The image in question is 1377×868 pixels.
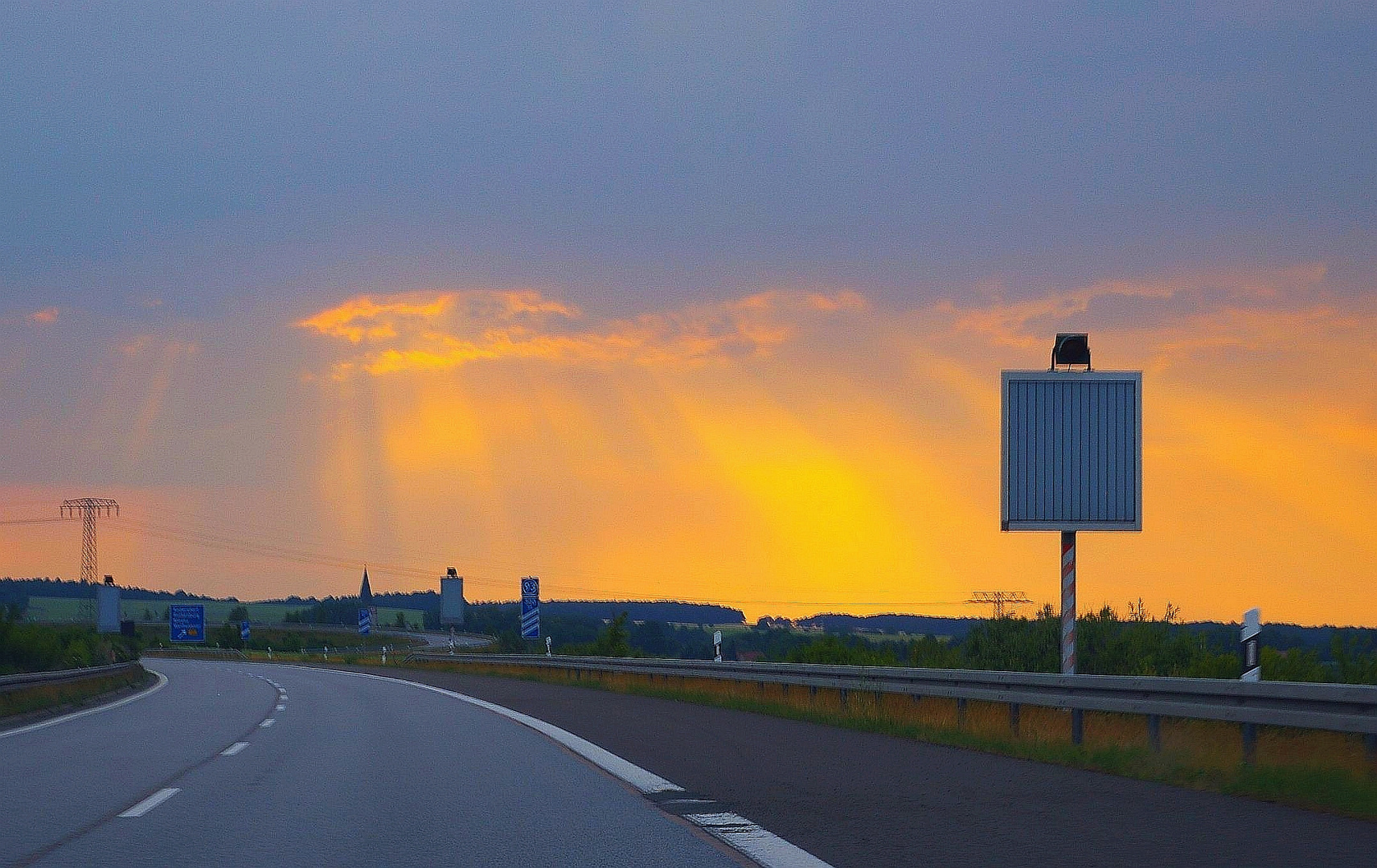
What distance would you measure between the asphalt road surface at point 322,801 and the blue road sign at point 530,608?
1402 inches

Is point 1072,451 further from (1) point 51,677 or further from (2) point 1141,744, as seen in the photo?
(1) point 51,677

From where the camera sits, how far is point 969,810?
9578 mm

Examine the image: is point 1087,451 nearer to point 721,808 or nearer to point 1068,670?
point 1068,670

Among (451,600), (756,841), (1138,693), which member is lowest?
(451,600)

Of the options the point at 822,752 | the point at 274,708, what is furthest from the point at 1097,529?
the point at 274,708

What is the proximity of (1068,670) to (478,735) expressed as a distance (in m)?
8.82

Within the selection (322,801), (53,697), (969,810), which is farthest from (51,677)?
(969,810)

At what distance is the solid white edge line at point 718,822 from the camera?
7.64 m

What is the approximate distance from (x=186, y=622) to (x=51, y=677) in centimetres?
8449

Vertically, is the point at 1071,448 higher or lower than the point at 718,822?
higher

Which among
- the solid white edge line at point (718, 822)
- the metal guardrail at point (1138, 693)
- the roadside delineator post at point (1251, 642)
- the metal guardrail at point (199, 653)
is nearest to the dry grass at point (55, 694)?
the solid white edge line at point (718, 822)

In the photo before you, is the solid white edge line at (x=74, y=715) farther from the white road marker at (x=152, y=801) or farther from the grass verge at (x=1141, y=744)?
the grass verge at (x=1141, y=744)

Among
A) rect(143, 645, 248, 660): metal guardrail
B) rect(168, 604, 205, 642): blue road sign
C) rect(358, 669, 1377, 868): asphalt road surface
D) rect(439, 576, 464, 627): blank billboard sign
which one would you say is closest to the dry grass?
rect(358, 669, 1377, 868): asphalt road surface

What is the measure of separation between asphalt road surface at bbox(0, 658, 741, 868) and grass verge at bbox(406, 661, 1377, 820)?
14.4 feet
